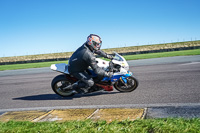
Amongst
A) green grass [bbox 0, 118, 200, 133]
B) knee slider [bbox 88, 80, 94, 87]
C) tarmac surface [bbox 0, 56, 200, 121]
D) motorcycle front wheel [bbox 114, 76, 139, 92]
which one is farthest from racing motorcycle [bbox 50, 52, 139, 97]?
green grass [bbox 0, 118, 200, 133]

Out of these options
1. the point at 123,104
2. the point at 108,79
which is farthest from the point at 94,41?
the point at 123,104

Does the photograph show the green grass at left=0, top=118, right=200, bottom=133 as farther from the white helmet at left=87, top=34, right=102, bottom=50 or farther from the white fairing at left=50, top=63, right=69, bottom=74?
the white helmet at left=87, top=34, right=102, bottom=50

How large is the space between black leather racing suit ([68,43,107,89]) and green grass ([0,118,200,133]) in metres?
2.48

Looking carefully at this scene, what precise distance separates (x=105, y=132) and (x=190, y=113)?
6.18 ft

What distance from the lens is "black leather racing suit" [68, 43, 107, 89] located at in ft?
18.9

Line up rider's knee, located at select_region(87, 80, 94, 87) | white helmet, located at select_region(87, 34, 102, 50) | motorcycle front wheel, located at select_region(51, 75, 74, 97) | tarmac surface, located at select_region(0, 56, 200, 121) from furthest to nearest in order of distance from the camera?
motorcycle front wheel, located at select_region(51, 75, 74, 97) < rider's knee, located at select_region(87, 80, 94, 87) < white helmet, located at select_region(87, 34, 102, 50) < tarmac surface, located at select_region(0, 56, 200, 121)

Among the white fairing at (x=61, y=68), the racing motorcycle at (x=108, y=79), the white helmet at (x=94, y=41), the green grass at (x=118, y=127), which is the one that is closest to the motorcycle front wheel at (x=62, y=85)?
the racing motorcycle at (x=108, y=79)

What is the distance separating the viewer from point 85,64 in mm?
5969

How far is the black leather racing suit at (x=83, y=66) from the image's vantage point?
5762 mm

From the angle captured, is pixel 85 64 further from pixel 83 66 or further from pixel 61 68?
pixel 61 68

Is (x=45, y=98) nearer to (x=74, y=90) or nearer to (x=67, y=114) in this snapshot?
(x=74, y=90)

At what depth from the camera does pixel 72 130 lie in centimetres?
325

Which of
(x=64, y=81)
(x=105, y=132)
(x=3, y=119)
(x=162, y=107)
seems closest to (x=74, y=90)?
(x=64, y=81)

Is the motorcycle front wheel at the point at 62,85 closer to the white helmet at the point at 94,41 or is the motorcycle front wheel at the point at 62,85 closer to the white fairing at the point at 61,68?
the white fairing at the point at 61,68
